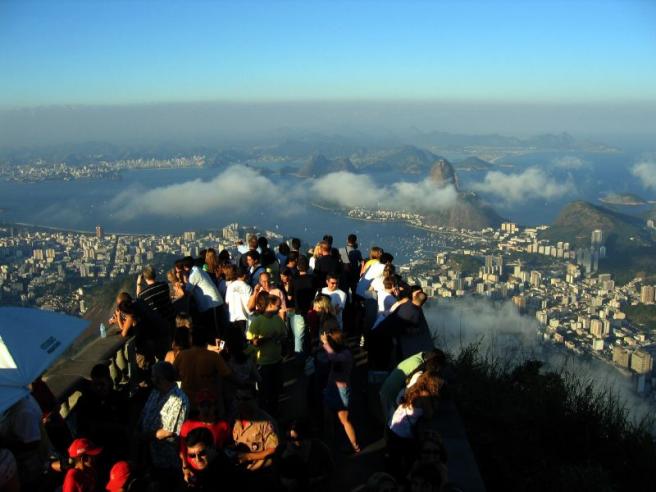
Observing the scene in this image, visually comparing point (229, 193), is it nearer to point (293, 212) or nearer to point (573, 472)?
point (293, 212)

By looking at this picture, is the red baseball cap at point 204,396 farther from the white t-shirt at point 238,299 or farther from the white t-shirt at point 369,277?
the white t-shirt at point 369,277

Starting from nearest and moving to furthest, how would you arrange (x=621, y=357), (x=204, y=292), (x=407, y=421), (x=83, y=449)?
1. (x=83, y=449)
2. (x=407, y=421)
3. (x=204, y=292)
4. (x=621, y=357)

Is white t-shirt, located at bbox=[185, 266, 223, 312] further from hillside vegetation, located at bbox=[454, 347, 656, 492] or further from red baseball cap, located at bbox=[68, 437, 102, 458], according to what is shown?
red baseball cap, located at bbox=[68, 437, 102, 458]

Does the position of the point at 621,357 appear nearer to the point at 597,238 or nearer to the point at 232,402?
the point at 232,402

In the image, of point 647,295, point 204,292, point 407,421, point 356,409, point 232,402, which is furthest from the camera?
point 647,295

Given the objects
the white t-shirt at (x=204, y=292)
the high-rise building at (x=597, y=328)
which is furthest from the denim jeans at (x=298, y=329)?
the high-rise building at (x=597, y=328)

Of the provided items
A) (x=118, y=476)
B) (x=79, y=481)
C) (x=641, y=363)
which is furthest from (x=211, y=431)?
(x=641, y=363)

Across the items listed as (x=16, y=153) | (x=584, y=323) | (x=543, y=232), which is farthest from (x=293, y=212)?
(x=16, y=153)
